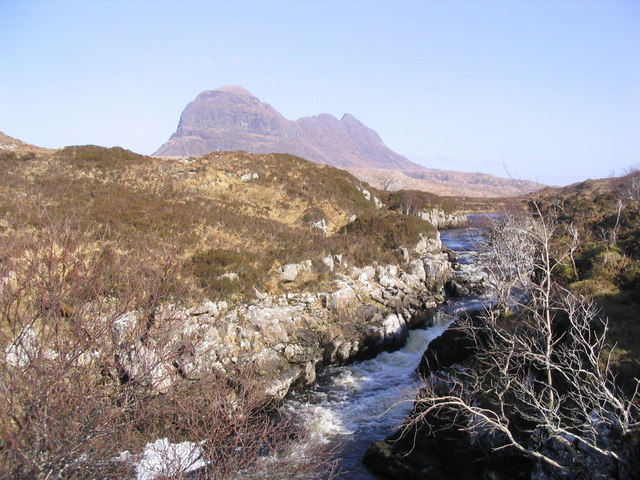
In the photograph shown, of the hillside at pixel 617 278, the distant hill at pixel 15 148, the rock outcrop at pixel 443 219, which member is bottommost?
the hillside at pixel 617 278

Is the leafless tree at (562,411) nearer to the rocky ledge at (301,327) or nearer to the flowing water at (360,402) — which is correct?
the flowing water at (360,402)

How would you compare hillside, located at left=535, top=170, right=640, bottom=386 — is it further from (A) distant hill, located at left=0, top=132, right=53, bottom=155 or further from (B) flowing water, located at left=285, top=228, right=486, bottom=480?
(A) distant hill, located at left=0, top=132, right=53, bottom=155

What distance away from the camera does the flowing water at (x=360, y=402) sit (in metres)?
12.3

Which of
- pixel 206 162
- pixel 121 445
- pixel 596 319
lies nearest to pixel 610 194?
pixel 596 319

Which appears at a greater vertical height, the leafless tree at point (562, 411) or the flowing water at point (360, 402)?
the leafless tree at point (562, 411)

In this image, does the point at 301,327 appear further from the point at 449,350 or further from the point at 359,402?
the point at 449,350

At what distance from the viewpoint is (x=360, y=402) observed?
14.6 metres

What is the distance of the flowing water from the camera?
1227 centimetres

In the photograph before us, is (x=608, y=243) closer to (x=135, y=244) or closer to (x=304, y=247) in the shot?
(x=304, y=247)

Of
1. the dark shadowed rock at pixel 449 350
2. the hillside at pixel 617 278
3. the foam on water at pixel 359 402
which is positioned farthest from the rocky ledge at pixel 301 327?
the hillside at pixel 617 278

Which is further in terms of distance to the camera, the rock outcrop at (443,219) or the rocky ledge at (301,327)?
the rock outcrop at (443,219)

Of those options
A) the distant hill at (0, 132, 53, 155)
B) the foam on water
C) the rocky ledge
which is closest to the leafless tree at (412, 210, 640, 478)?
the foam on water

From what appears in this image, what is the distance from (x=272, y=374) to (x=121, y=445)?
26.7ft

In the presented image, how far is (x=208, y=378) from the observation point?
1247 centimetres
